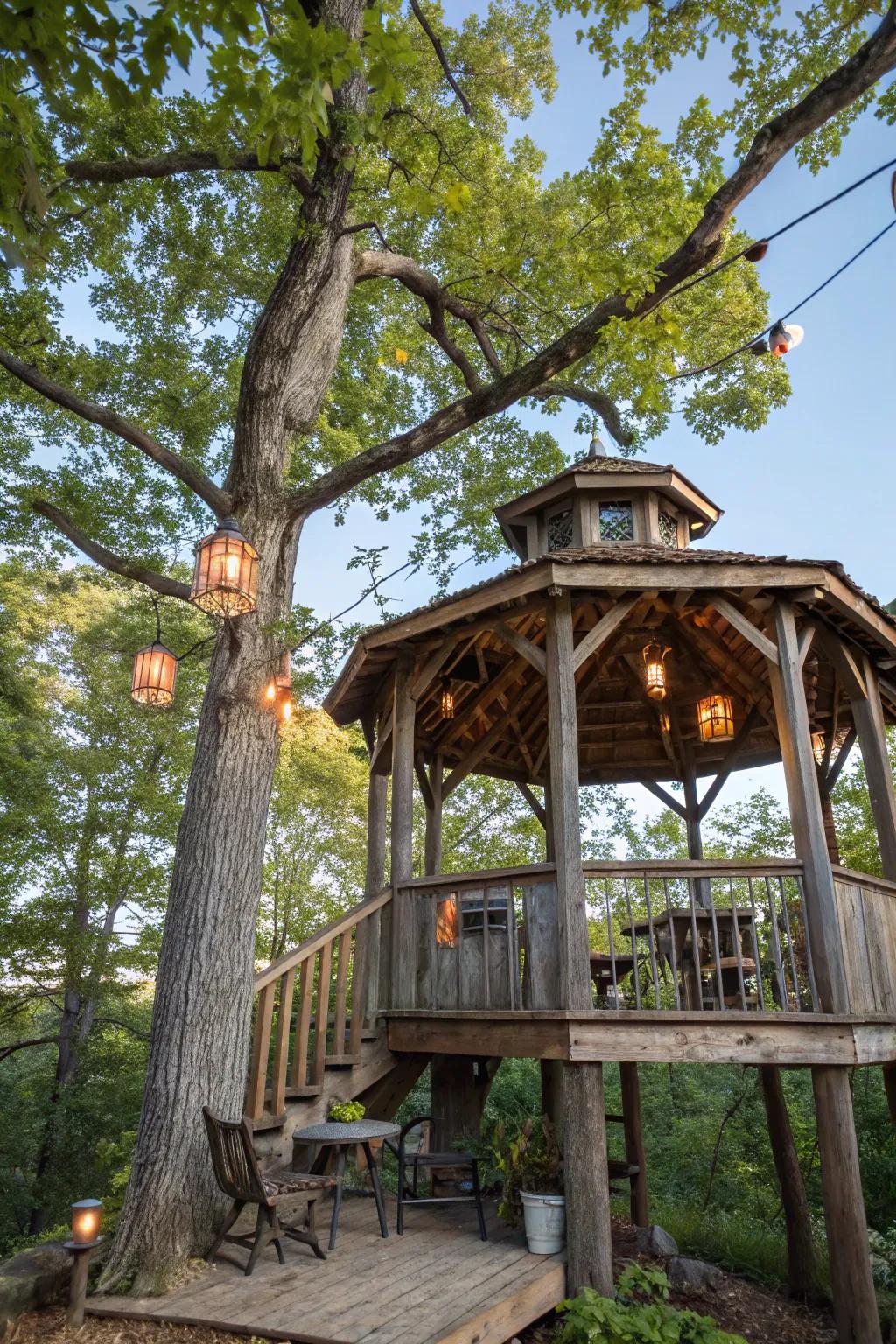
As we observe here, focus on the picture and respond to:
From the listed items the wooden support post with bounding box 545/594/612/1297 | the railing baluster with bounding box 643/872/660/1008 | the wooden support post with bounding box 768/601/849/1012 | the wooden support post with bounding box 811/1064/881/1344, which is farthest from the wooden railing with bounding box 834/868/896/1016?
the wooden support post with bounding box 545/594/612/1297

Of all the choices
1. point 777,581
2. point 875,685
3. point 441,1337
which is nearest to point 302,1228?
point 441,1337

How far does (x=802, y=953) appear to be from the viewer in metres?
8.88

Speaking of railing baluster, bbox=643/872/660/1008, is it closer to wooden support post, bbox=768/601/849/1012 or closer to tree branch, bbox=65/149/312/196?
wooden support post, bbox=768/601/849/1012

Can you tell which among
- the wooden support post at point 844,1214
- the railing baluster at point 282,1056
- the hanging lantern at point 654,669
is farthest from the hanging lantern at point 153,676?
the wooden support post at point 844,1214

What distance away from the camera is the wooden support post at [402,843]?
23.6ft

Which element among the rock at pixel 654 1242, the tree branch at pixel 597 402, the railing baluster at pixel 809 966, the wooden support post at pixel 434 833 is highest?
the tree branch at pixel 597 402

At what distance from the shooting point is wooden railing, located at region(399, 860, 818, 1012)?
19.7ft

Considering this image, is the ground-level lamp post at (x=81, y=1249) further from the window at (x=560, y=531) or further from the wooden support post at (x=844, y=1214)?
the window at (x=560, y=531)

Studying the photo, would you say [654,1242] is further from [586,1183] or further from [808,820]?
[808,820]

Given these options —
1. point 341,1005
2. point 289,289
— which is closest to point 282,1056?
point 341,1005

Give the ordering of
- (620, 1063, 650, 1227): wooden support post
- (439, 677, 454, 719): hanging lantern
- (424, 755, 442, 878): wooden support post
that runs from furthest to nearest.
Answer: (424, 755, 442, 878): wooden support post
(439, 677, 454, 719): hanging lantern
(620, 1063, 650, 1227): wooden support post

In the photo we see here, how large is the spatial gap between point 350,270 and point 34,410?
5565 millimetres

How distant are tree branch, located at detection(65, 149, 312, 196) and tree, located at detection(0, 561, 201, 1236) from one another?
7.96 meters

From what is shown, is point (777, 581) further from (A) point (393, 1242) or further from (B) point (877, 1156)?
(B) point (877, 1156)
